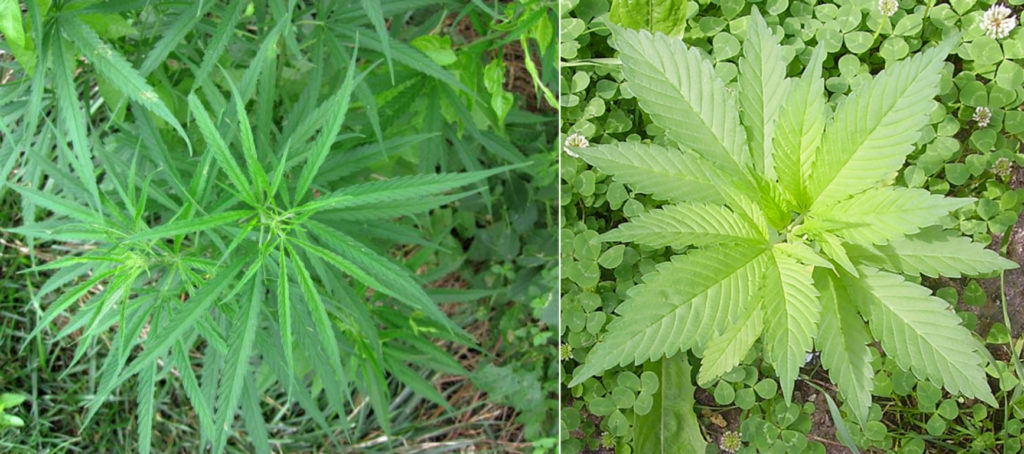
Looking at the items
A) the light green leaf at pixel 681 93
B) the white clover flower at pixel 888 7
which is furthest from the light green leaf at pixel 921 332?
the white clover flower at pixel 888 7

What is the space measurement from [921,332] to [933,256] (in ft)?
0.36

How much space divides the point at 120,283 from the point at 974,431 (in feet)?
4.65

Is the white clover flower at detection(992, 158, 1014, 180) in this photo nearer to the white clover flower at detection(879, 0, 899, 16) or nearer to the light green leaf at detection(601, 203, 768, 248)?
the white clover flower at detection(879, 0, 899, 16)

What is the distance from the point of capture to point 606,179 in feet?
4.14

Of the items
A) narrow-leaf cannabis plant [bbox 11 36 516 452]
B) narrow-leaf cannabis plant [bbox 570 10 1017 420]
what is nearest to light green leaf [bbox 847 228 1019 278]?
narrow-leaf cannabis plant [bbox 570 10 1017 420]

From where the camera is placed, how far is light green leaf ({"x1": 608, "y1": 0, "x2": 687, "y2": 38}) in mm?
1186

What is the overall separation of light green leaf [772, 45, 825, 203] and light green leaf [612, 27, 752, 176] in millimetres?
60

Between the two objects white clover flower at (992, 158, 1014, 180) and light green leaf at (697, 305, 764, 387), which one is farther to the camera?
white clover flower at (992, 158, 1014, 180)

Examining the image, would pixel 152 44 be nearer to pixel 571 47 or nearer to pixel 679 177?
pixel 571 47

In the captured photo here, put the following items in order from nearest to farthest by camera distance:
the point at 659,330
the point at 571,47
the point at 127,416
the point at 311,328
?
the point at 659,330
the point at 571,47
the point at 311,328
the point at 127,416

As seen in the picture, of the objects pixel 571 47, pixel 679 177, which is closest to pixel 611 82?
pixel 571 47

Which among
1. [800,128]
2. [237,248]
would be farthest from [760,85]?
[237,248]

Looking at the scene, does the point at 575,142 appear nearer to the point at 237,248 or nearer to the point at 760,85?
the point at 760,85

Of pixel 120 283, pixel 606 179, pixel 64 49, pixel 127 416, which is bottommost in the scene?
pixel 127 416
